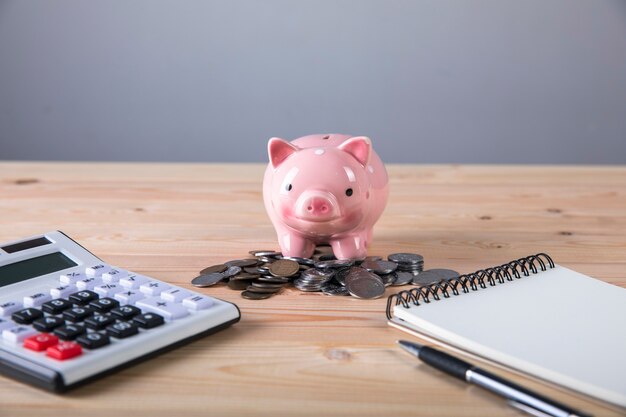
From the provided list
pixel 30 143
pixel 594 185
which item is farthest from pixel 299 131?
pixel 594 185

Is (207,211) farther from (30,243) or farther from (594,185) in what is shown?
(594,185)

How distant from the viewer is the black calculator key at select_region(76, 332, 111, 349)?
2.13 feet

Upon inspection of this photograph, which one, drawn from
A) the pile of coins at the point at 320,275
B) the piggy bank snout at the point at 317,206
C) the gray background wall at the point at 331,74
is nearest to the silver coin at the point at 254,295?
the pile of coins at the point at 320,275

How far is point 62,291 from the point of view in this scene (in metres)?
0.78

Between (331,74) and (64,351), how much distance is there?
2.26m

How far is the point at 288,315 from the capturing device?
0.83 metres

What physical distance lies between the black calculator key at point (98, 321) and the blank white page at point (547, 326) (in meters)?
0.29

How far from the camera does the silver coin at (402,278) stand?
0.93 metres

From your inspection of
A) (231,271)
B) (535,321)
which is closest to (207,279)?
(231,271)

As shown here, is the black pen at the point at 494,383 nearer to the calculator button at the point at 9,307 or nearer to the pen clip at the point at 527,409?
the pen clip at the point at 527,409

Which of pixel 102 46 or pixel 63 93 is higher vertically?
pixel 102 46

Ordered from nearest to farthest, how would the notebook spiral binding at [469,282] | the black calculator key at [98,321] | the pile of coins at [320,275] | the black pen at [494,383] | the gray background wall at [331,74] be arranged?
the black pen at [494,383] < the black calculator key at [98,321] < the notebook spiral binding at [469,282] < the pile of coins at [320,275] < the gray background wall at [331,74]

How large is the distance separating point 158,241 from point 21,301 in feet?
1.30

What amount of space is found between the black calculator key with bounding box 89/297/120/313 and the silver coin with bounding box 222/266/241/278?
0.21 m
